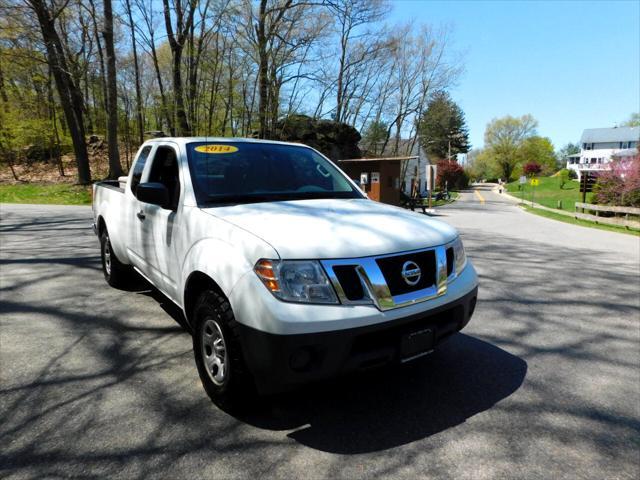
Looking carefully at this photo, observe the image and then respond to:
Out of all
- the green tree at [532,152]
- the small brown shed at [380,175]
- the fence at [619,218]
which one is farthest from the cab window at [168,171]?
the green tree at [532,152]

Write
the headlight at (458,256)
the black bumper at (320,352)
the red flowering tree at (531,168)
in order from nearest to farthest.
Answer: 1. the black bumper at (320,352)
2. the headlight at (458,256)
3. the red flowering tree at (531,168)

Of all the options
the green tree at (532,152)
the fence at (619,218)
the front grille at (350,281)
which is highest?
the green tree at (532,152)

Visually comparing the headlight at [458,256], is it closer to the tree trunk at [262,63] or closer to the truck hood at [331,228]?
the truck hood at [331,228]

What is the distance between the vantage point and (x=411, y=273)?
2.41 metres

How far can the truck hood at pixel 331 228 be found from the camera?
2236mm

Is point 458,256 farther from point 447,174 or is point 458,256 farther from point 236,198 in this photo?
point 447,174

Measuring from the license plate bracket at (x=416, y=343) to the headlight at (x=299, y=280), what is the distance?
0.54 metres

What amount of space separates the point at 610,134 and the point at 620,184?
9032 cm

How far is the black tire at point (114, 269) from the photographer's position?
4988 millimetres

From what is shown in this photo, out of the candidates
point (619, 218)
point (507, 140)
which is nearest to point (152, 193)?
point (619, 218)

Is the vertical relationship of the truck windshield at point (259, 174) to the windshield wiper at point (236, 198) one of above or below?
above

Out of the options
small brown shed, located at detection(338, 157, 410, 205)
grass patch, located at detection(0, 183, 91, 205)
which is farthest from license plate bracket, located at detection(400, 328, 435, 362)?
small brown shed, located at detection(338, 157, 410, 205)

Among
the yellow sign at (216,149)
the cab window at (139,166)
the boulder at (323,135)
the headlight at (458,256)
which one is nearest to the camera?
the headlight at (458,256)

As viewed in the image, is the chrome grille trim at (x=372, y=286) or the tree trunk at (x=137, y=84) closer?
the chrome grille trim at (x=372, y=286)
